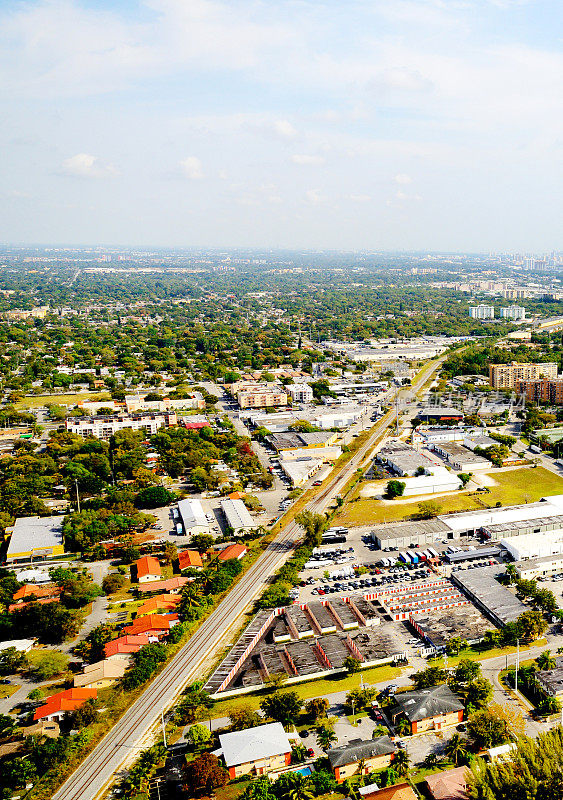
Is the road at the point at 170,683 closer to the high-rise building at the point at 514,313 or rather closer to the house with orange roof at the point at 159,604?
the house with orange roof at the point at 159,604

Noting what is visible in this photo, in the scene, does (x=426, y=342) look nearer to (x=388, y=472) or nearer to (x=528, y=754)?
(x=388, y=472)

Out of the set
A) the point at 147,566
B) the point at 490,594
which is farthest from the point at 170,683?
the point at 490,594

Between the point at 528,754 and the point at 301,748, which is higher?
the point at 528,754

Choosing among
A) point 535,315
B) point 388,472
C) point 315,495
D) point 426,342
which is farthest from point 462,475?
point 535,315

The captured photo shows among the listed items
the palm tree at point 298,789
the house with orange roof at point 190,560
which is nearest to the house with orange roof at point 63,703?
the palm tree at point 298,789

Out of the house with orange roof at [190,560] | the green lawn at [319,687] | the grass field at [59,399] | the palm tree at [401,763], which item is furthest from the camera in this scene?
the grass field at [59,399]

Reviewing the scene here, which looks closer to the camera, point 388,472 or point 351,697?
point 351,697
